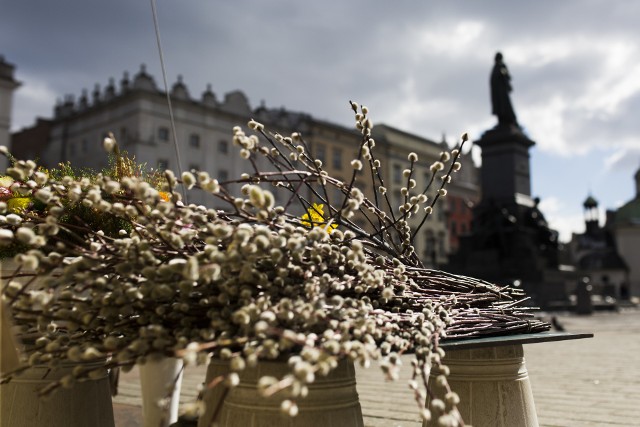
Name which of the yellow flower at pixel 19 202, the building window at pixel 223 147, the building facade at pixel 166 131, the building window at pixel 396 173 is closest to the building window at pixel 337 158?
the building facade at pixel 166 131

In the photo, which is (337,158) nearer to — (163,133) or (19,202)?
(163,133)

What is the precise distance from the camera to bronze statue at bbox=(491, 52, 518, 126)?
20188mm

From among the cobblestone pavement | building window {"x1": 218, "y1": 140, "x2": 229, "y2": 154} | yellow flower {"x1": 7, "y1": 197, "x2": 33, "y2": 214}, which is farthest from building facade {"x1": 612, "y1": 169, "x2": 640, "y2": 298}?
yellow flower {"x1": 7, "y1": 197, "x2": 33, "y2": 214}

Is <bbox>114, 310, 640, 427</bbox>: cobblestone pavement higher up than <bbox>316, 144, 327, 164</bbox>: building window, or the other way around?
<bbox>316, 144, 327, 164</bbox>: building window

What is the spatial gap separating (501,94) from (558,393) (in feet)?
58.1

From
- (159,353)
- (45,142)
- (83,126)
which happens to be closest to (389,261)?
(159,353)

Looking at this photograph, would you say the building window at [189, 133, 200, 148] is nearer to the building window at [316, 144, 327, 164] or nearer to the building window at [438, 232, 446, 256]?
the building window at [316, 144, 327, 164]

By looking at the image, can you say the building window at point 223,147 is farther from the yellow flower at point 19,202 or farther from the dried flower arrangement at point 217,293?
the dried flower arrangement at point 217,293

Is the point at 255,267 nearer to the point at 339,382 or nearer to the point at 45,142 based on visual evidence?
the point at 339,382

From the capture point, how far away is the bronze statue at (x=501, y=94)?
2019cm

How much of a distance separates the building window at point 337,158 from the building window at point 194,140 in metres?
10.9

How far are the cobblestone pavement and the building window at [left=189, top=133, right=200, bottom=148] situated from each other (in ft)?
102

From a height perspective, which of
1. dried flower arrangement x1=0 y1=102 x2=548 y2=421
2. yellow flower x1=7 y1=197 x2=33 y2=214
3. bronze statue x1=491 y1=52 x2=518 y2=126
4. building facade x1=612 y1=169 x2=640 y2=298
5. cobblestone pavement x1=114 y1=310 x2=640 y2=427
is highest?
bronze statue x1=491 y1=52 x2=518 y2=126

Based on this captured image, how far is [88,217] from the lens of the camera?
230 centimetres
